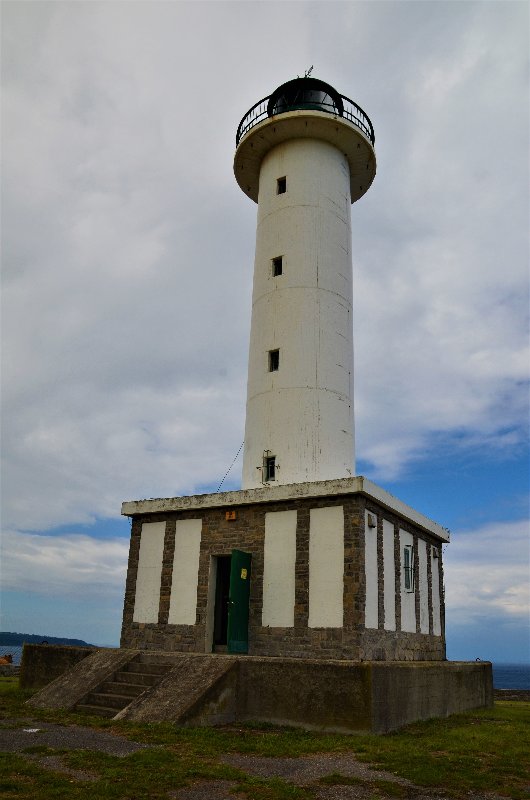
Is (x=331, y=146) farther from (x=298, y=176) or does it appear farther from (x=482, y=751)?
(x=482, y=751)

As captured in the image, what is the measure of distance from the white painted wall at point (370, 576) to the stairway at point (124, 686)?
13.7 ft

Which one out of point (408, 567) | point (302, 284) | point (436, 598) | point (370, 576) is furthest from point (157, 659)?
point (302, 284)

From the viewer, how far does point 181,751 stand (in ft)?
29.2

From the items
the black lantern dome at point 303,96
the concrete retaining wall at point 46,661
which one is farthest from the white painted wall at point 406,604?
the black lantern dome at point 303,96

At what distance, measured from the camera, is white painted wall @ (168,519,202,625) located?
15.6 metres

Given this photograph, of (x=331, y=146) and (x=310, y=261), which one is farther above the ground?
(x=331, y=146)

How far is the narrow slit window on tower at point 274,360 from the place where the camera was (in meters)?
17.9

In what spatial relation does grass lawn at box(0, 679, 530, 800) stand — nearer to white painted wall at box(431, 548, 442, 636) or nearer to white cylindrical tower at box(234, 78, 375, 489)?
white painted wall at box(431, 548, 442, 636)

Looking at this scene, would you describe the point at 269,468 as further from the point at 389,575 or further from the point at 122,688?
the point at 122,688

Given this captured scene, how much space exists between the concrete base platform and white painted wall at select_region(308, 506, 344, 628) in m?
1.72

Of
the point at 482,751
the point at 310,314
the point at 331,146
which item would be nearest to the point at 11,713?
the point at 482,751

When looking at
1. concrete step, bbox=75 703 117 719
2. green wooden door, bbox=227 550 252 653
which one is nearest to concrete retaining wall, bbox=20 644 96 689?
concrete step, bbox=75 703 117 719

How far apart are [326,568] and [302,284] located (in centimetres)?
819

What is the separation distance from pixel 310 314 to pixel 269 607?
7856mm
